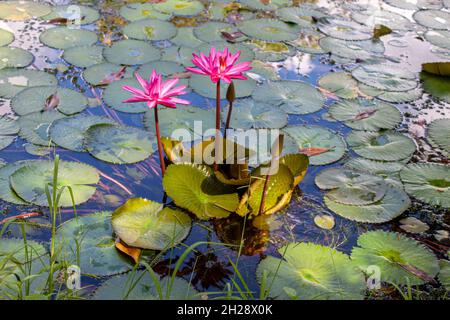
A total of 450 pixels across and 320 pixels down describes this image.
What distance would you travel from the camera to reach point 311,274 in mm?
2244

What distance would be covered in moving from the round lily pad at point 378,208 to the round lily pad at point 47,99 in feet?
4.85

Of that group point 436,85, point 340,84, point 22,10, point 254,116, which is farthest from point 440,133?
point 22,10

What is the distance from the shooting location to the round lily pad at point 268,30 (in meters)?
4.00

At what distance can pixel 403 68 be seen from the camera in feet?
12.3

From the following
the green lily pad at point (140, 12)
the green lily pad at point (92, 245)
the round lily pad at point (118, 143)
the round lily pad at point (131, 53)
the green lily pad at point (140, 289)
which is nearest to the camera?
the green lily pad at point (140, 289)

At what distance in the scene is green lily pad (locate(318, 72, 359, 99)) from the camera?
3465 millimetres

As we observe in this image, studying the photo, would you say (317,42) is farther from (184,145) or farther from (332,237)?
(332,237)

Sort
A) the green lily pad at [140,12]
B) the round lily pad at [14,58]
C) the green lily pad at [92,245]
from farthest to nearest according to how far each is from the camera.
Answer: the green lily pad at [140,12] < the round lily pad at [14,58] < the green lily pad at [92,245]

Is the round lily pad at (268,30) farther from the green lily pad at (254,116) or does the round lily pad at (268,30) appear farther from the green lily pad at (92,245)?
the green lily pad at (92,245)

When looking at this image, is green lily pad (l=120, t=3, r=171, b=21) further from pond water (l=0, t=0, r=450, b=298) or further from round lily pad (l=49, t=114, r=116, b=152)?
round lily pad (l=49, t=114, r=116, b=152)

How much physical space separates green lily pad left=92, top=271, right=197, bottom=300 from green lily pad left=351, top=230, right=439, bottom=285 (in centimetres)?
72

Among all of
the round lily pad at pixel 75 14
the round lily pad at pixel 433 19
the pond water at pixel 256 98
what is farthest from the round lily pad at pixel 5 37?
the round lily pad at pixel 433 19

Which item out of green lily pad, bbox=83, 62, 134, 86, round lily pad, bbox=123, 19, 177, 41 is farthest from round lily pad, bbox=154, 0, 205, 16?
green lily pad, bbox=83, 62, 134, 86
